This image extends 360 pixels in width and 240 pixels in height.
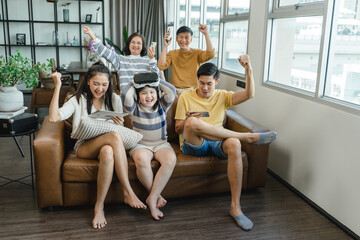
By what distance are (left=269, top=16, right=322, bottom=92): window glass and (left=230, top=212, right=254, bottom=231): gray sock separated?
1203 millimetres

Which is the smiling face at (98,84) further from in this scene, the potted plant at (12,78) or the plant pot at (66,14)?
the plant pot at (66,14)

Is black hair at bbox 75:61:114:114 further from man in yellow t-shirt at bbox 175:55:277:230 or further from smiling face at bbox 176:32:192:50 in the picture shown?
smiling face at bbox 176:32:192:50

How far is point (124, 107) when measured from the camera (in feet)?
8.48

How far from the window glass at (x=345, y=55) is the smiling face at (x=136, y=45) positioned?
1815mm

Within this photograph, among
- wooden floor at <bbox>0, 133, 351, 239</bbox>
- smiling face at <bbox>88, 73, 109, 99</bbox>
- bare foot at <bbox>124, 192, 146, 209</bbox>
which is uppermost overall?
smiling face at <bbox>88, 73, 109, 99</bbox>

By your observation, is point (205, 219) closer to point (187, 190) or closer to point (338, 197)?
point (187, 190)

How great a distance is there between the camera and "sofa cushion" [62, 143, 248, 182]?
235 centimetres

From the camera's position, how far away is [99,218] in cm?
228

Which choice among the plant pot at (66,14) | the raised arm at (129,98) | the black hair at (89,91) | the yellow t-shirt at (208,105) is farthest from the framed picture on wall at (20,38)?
the yellow t-shirt at (208,105)

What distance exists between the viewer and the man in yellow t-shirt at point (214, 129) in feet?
7.93

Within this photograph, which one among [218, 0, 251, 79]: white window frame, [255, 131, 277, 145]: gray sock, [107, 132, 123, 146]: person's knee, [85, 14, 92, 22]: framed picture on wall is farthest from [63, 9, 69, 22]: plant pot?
[255, 131, 277, 145]: gray sock

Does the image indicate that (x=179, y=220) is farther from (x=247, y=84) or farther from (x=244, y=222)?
→ (x=247, y=84)

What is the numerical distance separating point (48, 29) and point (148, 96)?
5475mm

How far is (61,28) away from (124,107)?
5324mm
